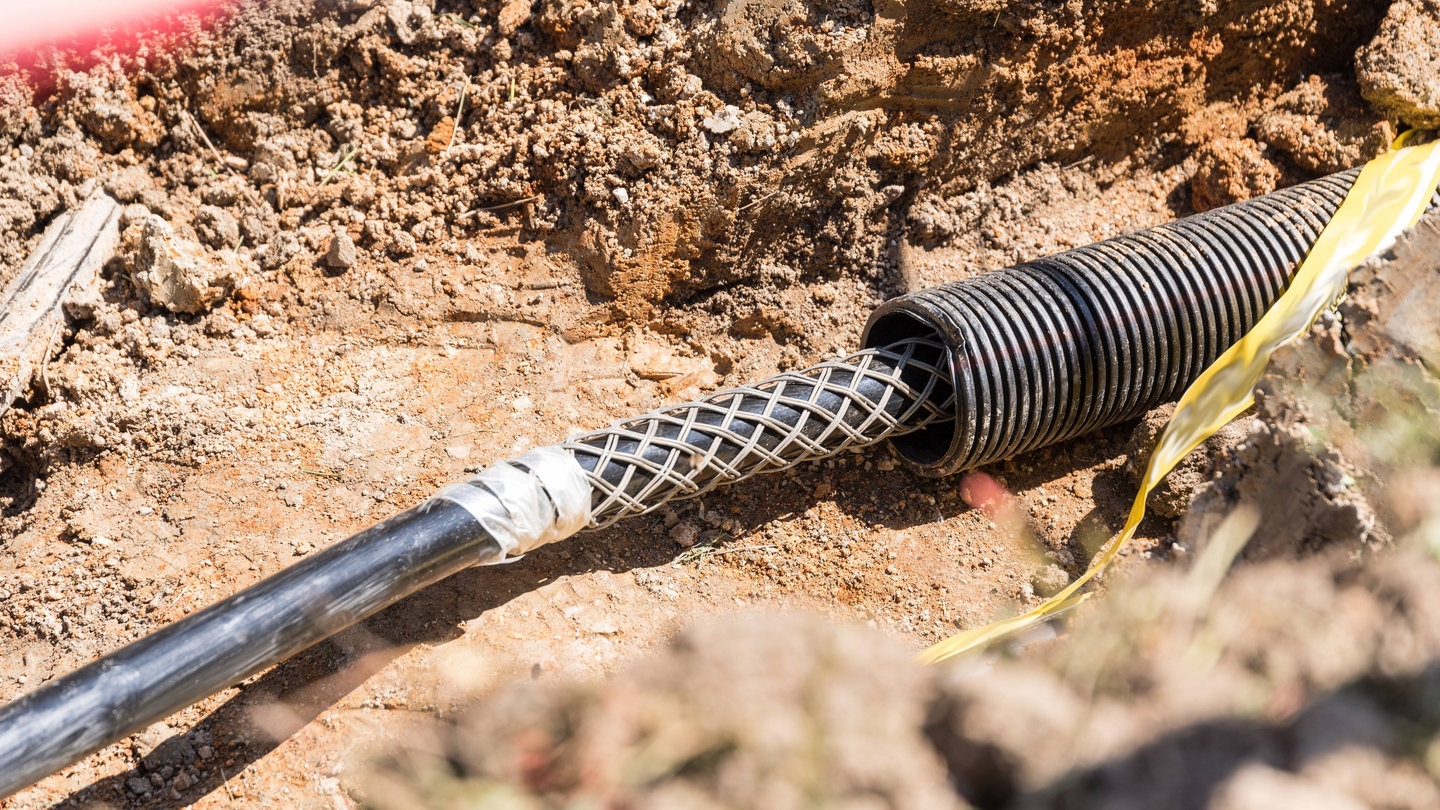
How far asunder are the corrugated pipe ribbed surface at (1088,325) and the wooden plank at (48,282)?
2.52 m

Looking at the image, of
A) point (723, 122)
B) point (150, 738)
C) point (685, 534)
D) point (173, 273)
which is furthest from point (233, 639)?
point (723, 122)

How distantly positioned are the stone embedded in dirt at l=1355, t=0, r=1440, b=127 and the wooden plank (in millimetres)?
4436

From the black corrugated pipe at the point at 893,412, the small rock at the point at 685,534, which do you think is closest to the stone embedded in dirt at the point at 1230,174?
the black corrugated pipe at the point at 893,412

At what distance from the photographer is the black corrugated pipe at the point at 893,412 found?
237 cm

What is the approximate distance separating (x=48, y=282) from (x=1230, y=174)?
4.13 meters

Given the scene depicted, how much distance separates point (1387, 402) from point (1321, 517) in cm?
28

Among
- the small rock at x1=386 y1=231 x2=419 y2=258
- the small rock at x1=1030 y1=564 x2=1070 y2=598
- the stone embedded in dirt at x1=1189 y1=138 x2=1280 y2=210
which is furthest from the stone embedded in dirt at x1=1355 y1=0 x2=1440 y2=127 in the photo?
the small rock at x1=386 y1=231 x2=419 y2=258

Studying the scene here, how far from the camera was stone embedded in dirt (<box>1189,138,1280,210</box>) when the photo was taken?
369 cm

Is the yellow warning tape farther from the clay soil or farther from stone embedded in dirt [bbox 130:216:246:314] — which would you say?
stone embedded in dirt [bbox 130:216:246:314]

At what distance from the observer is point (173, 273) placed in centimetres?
307

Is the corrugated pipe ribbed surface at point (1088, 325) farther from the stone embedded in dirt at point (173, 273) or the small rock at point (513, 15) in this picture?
the stone embedded in dirt at point (173, 273)

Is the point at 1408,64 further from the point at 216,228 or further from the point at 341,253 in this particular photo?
the point at 216,228

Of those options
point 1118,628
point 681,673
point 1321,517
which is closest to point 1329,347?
point 1321,517

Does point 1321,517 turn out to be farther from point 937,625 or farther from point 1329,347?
point 937,625
